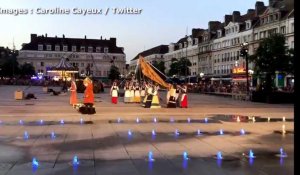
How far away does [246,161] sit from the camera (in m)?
9.76

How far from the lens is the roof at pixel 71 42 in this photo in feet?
549

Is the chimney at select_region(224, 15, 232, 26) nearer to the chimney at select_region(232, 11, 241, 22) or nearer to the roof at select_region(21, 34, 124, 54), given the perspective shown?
the chimney at select_region(232, 11, 241, 22)

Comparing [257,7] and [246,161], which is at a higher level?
[257,7]

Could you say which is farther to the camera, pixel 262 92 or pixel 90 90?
pixel 262 92

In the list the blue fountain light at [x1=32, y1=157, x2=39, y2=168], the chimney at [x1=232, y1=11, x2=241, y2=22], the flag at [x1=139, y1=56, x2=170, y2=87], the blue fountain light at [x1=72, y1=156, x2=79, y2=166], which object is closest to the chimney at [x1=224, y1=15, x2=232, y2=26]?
the chimney at [x1=232, y1=11, x2=241, y2=22]

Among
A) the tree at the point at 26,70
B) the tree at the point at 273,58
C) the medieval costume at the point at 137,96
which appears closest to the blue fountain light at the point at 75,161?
the medieval costume at the point at 137,96

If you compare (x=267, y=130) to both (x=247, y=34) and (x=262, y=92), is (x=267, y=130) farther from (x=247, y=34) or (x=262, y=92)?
(x=247, y=34)

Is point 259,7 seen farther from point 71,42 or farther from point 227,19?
point 71,42

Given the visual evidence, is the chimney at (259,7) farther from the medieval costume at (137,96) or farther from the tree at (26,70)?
the tree at (26,70)

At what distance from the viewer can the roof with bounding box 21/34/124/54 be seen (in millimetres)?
167250

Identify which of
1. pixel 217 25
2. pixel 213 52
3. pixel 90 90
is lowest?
pixel 90 90

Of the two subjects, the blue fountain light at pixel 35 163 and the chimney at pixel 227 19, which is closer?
the blue fountain light at pixel 35 163
